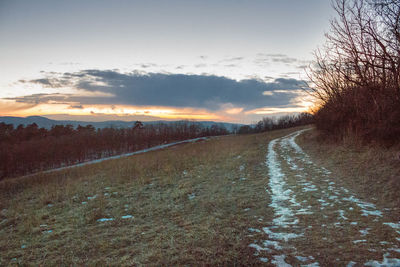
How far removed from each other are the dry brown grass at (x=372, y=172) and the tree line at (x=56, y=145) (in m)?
54.8

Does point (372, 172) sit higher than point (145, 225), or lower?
higher

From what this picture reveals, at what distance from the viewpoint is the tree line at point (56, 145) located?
159ft

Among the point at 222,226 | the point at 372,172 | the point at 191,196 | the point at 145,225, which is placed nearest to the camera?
the point at 222,226

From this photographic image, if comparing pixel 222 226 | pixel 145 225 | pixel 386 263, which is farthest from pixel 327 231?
pixel 145 225

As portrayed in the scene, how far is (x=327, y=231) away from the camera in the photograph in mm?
4570

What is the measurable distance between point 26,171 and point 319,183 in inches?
2317

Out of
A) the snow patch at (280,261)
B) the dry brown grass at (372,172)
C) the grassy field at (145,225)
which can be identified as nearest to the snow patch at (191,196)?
the grassy field at (145,225)

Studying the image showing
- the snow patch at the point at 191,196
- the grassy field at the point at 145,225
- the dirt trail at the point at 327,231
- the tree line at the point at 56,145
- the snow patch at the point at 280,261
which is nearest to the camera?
the snow patch at the point at 280,261

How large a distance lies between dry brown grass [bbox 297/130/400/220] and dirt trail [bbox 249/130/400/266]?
51cm

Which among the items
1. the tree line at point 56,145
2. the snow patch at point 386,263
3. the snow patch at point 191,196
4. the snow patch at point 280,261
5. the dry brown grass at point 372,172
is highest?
the dry brown grass at point 372,172

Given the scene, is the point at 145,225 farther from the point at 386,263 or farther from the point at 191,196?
the point at 386,263

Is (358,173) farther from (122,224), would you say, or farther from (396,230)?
(122,224)

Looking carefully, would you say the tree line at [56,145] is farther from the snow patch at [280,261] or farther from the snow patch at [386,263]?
the snow patch at [386,263]

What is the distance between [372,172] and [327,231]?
18.1 ft
